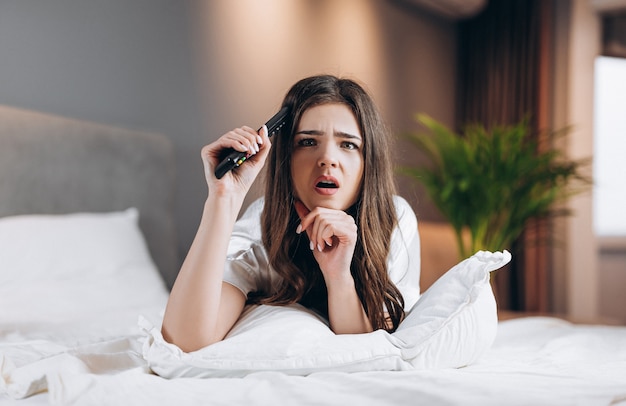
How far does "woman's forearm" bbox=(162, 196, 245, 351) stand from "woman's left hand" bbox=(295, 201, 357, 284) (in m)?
0.15

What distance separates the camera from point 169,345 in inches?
41.5

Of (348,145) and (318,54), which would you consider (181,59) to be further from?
(348,145)

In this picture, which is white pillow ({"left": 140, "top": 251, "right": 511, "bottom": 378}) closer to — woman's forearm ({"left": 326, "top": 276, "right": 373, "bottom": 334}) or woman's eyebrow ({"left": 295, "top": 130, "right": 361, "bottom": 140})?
woman's forearm ({"left": 326, "top": 276, "right": 373, "bottom": 334})

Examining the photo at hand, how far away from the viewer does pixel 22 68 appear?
2.14 m

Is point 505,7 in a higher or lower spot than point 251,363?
higher

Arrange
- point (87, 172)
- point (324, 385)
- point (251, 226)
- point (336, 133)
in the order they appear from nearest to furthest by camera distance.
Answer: point (324, 385) → point (336, 133) → point (251, 226) → point (87, 172)

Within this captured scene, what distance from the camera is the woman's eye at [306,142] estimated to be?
4.12 ft

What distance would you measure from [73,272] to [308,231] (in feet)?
3.46

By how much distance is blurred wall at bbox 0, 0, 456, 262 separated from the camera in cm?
220

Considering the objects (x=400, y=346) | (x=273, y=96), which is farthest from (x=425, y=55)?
(x=400, y=346)

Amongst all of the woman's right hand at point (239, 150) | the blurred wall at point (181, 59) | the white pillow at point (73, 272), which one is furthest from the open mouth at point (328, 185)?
the white pillow at point (73, 272)

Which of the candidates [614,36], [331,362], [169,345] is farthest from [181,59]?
[614,36]

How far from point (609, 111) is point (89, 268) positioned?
337 centimetres

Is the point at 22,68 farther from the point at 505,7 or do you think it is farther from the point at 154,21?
the point at 505,7
